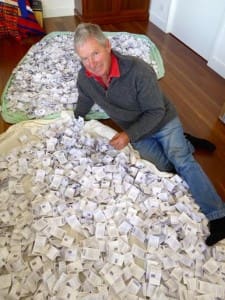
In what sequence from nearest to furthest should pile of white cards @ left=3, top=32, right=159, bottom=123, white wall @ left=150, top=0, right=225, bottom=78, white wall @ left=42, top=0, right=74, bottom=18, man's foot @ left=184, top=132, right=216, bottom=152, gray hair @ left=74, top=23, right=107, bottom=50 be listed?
gray hair @ left=74, top=23, right=107, bottom=50 < man's foot @ left=184, top=132, right=216, bottom=152 < pile of white cards @ left=3, top=32, right=159, bottom=123 < white wall @ left=150, top=0, right=225, bottom=78 < white wall @ left=42, top=0, right=74, bottom=18

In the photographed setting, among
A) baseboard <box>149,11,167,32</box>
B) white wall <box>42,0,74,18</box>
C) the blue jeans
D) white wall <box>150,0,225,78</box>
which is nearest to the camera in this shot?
the blue jeans

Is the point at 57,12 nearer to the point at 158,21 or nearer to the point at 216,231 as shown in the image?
the point at 158,21

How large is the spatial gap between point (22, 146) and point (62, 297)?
2.96 ft

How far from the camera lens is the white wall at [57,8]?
10.7 ft

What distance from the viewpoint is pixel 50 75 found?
229 cm

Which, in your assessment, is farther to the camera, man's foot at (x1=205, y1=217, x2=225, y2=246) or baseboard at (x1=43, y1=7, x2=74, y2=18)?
baseboard at (x1=43, y1=7, x2=74, y2=18)

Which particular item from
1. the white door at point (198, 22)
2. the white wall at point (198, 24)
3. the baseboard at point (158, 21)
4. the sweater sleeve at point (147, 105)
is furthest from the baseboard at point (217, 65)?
the sweater sleeve at point (147, 105)

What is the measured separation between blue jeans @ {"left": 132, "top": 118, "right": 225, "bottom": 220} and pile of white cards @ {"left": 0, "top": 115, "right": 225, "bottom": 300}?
0.17ft

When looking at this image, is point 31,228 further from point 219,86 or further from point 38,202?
point 219,86

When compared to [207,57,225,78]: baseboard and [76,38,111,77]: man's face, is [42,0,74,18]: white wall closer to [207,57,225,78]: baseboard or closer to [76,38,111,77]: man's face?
[207,57,225,78]: baseboard

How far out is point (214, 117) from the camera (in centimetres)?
206

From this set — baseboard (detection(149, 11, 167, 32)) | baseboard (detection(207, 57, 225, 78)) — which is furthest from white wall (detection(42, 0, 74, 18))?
baseboard (detection(207, 57, 225, 78))

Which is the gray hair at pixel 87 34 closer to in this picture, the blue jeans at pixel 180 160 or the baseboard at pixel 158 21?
the blue jeans at pixel 180 160

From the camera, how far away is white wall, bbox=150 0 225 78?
7.91 feet
